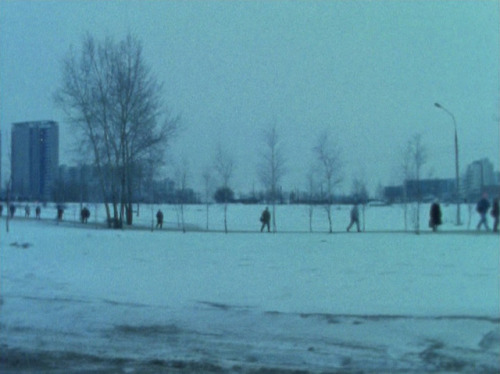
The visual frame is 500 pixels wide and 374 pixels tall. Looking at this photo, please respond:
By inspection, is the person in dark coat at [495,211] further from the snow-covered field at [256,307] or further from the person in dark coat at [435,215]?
the person in dark coat at [435,215]

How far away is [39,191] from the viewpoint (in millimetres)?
31031

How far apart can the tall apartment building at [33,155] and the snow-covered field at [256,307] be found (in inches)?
402

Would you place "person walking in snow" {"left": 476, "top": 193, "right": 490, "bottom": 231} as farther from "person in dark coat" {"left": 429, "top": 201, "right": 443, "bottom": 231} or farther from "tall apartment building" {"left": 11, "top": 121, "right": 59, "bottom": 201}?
"tall apartment building" {"left": 11, "top": 121, "right": 59, "bottom": 201}

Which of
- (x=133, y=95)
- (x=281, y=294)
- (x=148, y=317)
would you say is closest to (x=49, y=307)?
(x=148, y=317)

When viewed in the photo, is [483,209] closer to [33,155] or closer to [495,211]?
[495,211]

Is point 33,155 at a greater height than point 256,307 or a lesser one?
greater

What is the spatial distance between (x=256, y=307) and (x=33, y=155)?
20.6 m

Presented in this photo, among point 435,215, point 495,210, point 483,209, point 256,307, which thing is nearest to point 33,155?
point 435,215

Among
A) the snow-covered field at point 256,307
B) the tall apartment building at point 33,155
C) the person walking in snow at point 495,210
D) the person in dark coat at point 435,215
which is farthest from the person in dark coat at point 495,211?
the tall apartment building at point 33,155

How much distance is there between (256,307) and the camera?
347 inches

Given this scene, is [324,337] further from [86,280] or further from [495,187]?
[495,187]

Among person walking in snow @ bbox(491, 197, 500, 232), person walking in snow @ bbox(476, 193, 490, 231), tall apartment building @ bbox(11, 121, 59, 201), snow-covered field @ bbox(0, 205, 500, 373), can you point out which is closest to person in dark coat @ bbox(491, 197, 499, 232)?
person walking in snow @ bbox(491, 197, 500, 232)

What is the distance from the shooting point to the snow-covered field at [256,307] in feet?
20.3

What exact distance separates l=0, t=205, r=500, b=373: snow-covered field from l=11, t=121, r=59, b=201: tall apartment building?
402 inches
